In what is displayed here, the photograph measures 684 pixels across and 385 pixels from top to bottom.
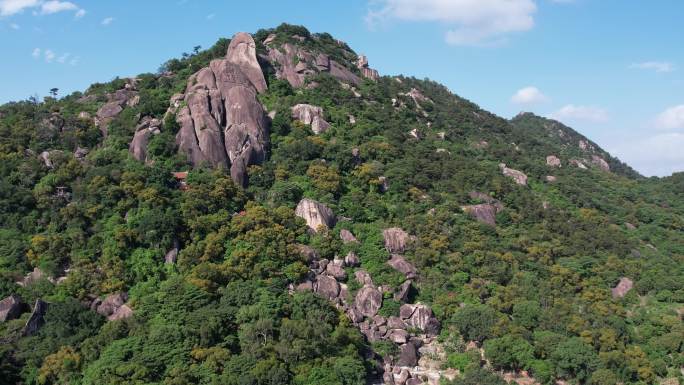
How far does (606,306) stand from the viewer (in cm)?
5016

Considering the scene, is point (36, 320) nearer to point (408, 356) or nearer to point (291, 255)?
point (291, 255)

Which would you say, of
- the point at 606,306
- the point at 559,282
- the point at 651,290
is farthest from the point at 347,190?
the point at 651,290

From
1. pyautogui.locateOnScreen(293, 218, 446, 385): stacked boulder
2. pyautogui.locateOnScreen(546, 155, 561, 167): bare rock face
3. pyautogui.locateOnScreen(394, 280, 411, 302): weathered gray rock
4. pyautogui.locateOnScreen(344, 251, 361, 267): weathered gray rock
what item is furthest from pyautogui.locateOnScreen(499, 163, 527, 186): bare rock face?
pyautogui.locateOnScreen(344, 251, 361, 267): weathered gray rock

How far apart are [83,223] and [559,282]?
37.8m

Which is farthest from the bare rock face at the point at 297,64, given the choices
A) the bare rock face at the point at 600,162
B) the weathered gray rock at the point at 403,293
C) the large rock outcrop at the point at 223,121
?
the bare rock face at the point at 600,162

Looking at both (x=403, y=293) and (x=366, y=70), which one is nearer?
(x=403, y=293)

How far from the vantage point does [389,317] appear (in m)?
46.0

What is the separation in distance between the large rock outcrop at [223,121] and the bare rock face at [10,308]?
19792mm

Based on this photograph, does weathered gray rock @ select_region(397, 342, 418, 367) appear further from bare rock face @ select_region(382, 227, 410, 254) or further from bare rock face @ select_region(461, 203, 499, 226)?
bare rock face @ select_region(461, 203, 499, 226)

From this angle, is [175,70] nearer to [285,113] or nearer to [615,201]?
[285,113]

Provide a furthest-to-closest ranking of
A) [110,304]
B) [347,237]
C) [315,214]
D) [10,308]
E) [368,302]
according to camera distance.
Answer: [315,214], [347,237], [368,302], [110,304], [10,308]

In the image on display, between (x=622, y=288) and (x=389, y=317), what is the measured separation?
73.1ft

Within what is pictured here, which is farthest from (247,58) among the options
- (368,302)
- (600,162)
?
(600,162)

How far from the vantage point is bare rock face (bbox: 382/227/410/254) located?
51.5m
